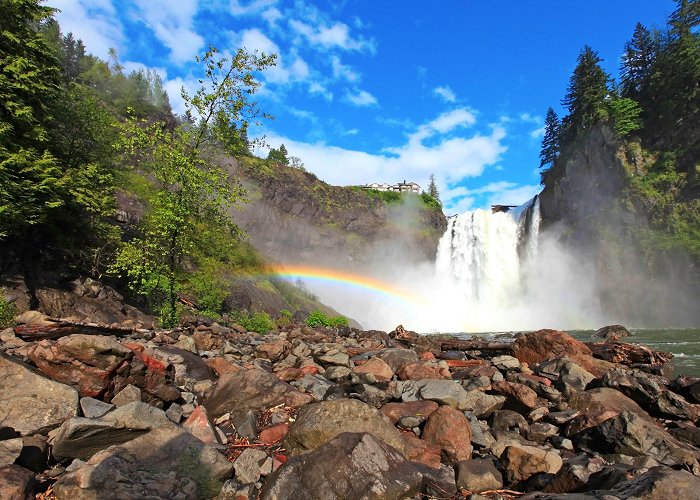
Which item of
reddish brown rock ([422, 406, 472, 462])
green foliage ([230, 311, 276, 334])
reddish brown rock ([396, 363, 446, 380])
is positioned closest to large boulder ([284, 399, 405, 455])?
reddish brown rock ([422, 406, 472, 462])

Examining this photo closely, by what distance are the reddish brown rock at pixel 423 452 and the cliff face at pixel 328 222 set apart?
60.7m

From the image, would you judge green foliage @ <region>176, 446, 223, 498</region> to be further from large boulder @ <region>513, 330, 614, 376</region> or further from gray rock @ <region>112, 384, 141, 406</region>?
large boulder @ <region>513, 330, 614, 376</region>

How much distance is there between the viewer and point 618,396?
6434mm

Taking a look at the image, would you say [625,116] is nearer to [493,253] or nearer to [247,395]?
[493,253]

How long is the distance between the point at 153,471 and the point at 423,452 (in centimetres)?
284

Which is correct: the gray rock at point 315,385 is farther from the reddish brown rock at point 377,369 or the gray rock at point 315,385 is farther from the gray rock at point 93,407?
the gray rock at point 93,407

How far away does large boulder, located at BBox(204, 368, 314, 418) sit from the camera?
17.6 feet

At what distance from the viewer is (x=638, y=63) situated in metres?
60.9

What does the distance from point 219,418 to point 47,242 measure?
54.4ft

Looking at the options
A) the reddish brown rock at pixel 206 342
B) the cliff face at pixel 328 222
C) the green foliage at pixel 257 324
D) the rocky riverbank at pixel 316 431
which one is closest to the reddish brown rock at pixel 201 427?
the rocky riverbank at pixel 316 431

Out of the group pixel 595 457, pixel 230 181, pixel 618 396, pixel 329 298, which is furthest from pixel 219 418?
pixel 329 298

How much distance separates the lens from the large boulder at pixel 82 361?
4.94m

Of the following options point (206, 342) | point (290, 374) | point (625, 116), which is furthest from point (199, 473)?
point (625, 116)

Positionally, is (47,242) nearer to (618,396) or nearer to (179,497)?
(179,497)
